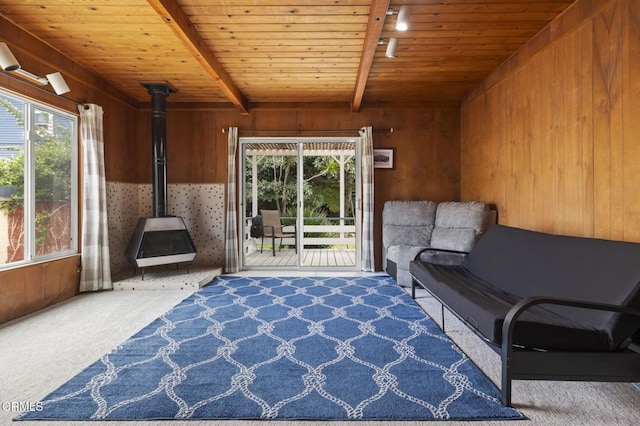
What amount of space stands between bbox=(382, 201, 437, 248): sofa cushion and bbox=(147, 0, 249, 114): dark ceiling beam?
8.35ft

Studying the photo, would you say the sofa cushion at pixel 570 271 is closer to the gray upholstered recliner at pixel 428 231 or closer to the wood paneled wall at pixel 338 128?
the gray upholstered recliner at pixel 428 231

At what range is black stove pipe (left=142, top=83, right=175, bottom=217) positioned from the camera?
4.33 m

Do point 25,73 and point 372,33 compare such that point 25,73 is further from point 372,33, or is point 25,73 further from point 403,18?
point 403,18

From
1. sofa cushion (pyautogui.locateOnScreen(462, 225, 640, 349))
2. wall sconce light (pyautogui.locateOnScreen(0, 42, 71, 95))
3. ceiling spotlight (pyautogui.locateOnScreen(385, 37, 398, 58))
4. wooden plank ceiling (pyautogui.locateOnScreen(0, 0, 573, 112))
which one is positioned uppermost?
Result: wooden plank ceiling (pyautogui.locateOnScreen(0, 0, 573, 112))

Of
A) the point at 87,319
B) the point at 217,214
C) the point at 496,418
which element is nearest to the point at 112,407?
the point at 87,319

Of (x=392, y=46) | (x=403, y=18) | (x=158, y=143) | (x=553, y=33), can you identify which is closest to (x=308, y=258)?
(x=158, y=143)

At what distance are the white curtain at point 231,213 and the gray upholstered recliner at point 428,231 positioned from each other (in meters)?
2.08

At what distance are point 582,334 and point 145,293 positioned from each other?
383cm

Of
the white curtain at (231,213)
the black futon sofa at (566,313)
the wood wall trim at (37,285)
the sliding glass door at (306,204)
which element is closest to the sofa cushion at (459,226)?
the black futon sofa at (566,313)

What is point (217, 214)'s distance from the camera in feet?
16.8

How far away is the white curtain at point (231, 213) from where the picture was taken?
4918 millimetres

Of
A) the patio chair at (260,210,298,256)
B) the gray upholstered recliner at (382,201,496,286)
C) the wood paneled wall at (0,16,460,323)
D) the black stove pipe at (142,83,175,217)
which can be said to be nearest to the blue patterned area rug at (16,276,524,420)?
the gray upholstered recliner at (382,201,496,286)

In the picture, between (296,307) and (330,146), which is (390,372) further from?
(330,146)

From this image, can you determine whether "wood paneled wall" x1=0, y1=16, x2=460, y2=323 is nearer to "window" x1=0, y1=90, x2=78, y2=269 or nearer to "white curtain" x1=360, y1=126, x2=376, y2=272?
"white curtain" x1=360, y1=126, x2=376, y2=272
